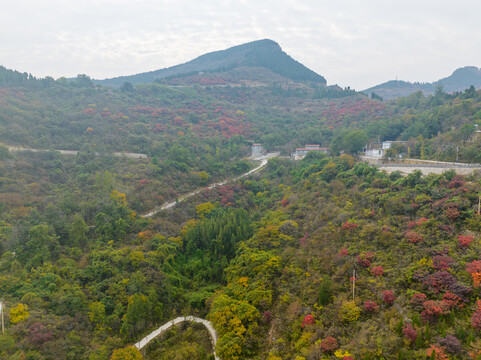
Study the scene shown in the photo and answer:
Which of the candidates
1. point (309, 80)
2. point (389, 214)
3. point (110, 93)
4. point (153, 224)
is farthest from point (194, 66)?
point (389, 214)

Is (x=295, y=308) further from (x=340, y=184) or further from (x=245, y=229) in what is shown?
(x=340, y=184)

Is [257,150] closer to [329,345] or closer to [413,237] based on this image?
[413,237]

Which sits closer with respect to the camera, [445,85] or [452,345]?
[452,345]

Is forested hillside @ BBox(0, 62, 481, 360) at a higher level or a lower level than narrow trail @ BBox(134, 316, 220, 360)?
higher

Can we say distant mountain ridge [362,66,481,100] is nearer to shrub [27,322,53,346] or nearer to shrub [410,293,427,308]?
shrub [410,293,427,308]

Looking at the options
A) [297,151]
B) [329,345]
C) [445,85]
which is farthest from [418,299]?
[445,85]

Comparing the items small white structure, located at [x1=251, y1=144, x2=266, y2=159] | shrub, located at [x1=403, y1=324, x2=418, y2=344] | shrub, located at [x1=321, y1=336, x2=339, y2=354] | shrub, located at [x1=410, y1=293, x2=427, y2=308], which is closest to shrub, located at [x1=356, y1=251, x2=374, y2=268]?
shrub, located at [x1=410, y1=293, x2=427, y2=308]
